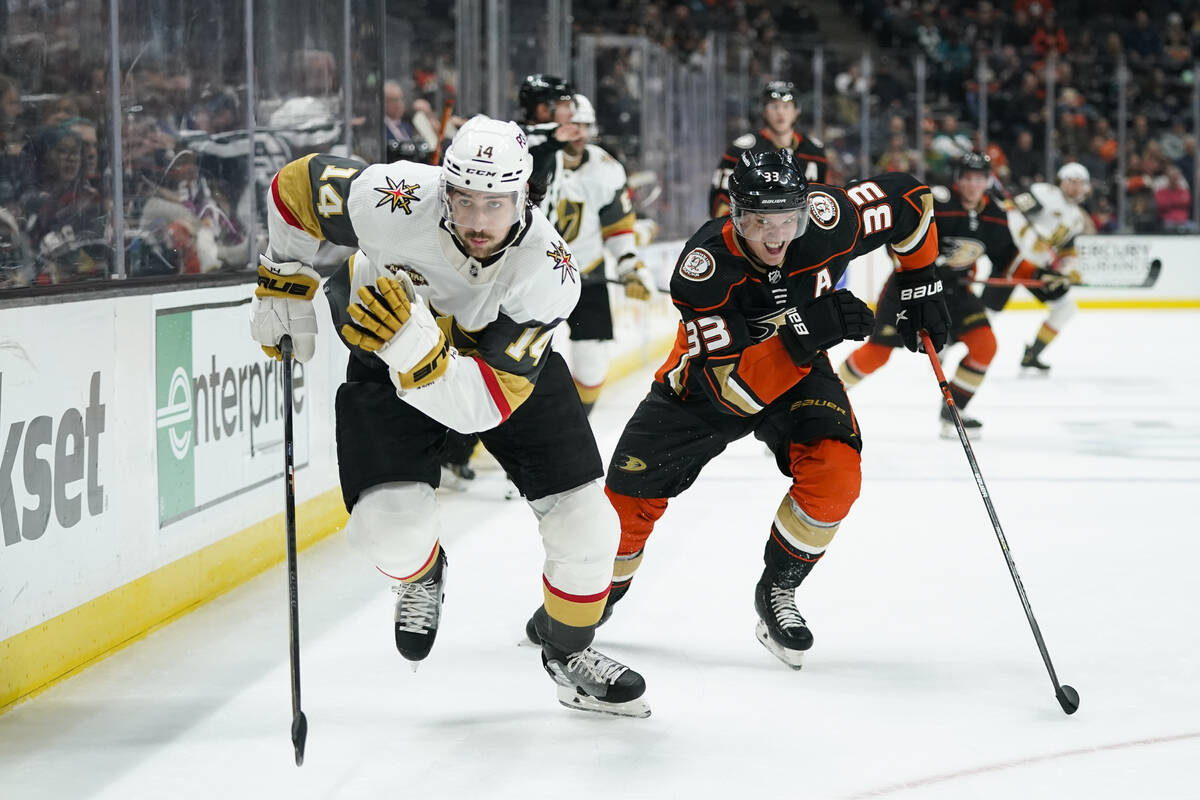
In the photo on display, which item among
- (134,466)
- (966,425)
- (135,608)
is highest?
(134,466)

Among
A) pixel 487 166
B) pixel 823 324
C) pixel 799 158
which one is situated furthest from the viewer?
pixel 799 158

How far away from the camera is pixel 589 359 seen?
5.86 meters

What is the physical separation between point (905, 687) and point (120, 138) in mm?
2359

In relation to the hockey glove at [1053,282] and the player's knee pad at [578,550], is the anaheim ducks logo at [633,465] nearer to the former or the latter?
the player's knee pad at [578,550]

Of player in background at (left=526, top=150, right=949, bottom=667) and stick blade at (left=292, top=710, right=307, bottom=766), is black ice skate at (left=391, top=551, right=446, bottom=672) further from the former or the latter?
stick blade at (left=292, top=710, right=307, bottom=766)

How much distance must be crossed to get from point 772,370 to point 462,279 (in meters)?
0.86

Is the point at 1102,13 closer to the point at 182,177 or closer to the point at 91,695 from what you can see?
the point at 182,177

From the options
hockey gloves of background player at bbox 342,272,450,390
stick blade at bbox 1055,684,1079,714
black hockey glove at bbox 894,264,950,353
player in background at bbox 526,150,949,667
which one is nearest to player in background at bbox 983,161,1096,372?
black hockey glove at bbox 894,264,950,353

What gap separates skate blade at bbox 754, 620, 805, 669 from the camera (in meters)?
3.12

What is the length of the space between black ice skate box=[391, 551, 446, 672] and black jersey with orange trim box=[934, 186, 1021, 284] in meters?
4.13

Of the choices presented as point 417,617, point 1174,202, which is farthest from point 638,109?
point 417,617

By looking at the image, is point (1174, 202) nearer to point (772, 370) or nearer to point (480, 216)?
point (772, 370)

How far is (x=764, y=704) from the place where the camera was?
2.88 metres

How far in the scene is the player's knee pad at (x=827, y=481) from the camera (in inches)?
122
